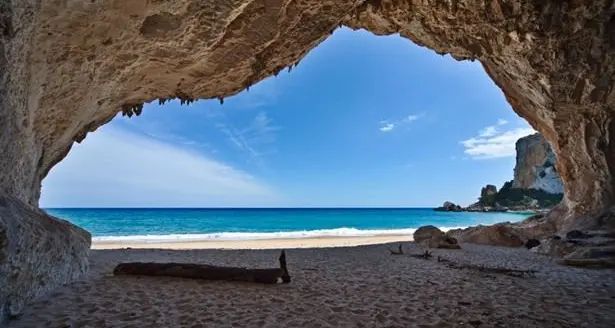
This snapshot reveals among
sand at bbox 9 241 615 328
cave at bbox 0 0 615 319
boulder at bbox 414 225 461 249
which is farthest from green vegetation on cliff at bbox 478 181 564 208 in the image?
sand at bbox 9 241 615 328

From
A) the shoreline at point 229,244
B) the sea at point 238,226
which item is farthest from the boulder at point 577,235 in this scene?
the sea at point 238,226

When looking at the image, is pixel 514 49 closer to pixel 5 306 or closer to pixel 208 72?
pixel 208 72

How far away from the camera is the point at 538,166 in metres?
61.7

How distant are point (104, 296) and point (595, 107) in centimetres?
1440

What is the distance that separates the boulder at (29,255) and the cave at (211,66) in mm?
22

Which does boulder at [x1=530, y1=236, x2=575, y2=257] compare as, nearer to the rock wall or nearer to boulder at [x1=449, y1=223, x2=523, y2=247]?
boulder at [x1=449, y1=223, x2=523, y2=247]

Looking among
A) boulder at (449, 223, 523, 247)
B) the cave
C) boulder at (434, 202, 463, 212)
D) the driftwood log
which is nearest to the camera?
the cave

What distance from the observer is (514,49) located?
437 inches

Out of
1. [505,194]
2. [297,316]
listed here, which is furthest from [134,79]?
[505,194]

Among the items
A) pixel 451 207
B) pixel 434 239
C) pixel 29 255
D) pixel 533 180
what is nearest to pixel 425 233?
pixel 434 239

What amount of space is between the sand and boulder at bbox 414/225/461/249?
17.9 feet

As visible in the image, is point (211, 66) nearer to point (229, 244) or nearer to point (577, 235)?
point (577, 235)

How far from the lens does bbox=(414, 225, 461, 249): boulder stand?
41.7ft

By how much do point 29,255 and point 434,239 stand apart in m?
12.8
